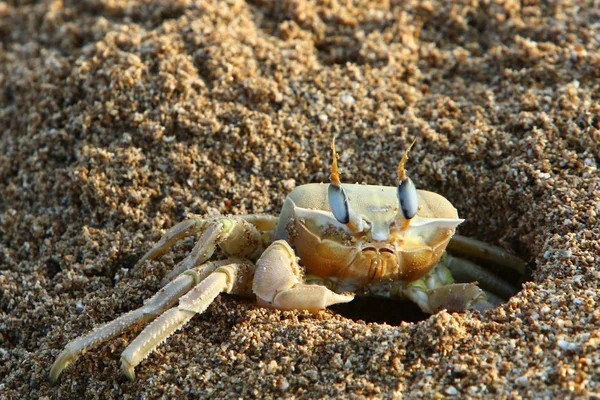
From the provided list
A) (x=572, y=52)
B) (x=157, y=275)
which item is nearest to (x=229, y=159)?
(x=157, y=275)

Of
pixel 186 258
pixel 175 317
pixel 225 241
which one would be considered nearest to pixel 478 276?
pixel 225 241

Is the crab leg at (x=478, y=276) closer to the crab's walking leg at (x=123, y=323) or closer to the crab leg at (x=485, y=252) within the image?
the crab leg at (x=485, y=252)

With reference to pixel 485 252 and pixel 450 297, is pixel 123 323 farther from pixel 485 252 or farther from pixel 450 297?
pixel 485 252

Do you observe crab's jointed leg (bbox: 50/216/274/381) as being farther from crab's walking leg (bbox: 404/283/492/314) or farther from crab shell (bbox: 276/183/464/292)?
crab's walking leg (bbox: 404/283/492/314)

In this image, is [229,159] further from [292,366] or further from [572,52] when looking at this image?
[572,52]

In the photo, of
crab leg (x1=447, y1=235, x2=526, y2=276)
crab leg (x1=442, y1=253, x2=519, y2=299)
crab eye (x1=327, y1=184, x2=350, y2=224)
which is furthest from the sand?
crab eye (x1=327, y1=184, x2=350, y2=224)
